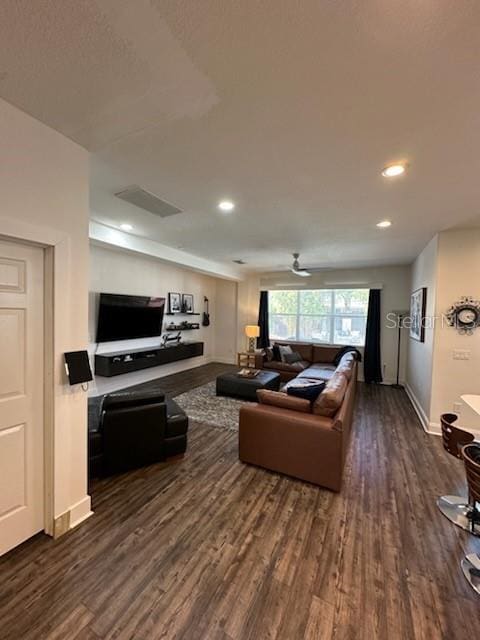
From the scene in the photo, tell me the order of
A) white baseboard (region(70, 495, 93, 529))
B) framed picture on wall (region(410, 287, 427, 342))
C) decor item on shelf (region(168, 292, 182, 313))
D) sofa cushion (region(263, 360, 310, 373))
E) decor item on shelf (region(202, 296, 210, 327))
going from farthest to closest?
1. decor item on shelf (region(202, 296, 210, 327))
2. decor item on shelf (region(168, 292, 182, 313))
3. sofa cushion (region(263, 360, 310, 373))
4. framed picture on wall (region(410, 287, 427, 342))
5. white baseboard (region(70, 495, 93, 529))

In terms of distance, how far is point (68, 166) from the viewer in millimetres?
1885

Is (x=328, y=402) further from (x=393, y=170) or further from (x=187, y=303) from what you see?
(x=187, y=303)

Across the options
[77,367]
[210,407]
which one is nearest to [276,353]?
[210,407]

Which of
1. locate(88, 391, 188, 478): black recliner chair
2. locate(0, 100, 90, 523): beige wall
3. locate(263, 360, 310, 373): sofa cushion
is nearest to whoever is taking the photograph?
locate(0, 100, 90, 523): beige wall

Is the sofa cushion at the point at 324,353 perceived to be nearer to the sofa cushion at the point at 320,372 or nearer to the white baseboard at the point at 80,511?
the sofa cushion at the point at 320,372

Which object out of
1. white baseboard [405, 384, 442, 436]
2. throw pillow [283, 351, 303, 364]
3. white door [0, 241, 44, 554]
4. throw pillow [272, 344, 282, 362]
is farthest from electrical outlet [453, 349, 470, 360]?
white door [0, 241, 44, 554]

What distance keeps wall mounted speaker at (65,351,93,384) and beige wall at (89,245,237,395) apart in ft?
9.52

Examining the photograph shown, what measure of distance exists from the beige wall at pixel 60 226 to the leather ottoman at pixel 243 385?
118 inches

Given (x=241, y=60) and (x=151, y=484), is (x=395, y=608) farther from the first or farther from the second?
(x=241, y=60)

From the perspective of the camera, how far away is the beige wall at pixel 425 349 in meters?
3.82

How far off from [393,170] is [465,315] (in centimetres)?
242

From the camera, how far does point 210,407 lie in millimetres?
4492

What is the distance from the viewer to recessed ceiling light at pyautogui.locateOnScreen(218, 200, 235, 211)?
2.90 metres

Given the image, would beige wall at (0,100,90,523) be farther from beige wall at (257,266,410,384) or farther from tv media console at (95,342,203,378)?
beige wall at (257,266,410,384)
